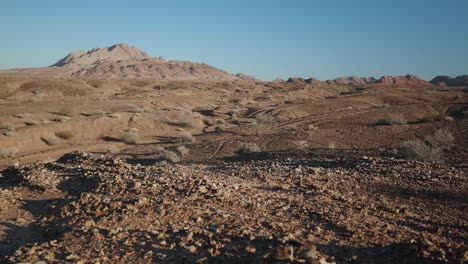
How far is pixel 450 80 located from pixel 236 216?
12934cm

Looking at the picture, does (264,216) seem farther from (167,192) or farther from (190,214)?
(167,192)

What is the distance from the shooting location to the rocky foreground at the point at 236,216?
5.16 meters

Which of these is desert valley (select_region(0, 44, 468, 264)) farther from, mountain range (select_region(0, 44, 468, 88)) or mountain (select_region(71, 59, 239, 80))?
mountain (select_region(71, 59, 239, 80))

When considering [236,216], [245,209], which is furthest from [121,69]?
[236,216]

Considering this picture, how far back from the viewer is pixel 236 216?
6.39m

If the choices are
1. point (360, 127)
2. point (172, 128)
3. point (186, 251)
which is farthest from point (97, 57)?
point (186, 251)

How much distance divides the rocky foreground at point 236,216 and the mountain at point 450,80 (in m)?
110

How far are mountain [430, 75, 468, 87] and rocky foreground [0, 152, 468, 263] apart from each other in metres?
110

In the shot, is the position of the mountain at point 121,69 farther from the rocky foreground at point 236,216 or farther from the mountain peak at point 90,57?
the rocky foreground at point 236,216

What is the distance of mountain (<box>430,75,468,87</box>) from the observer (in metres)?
106

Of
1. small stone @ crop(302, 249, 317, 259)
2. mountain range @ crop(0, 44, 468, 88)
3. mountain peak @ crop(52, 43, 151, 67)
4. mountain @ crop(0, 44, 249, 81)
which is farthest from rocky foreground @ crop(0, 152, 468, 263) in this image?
mountain peak @ crop(52, 43, 151, 67)

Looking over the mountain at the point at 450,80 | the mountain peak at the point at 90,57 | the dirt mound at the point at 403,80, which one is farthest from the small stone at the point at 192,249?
the mountain peak at the point at 90,57

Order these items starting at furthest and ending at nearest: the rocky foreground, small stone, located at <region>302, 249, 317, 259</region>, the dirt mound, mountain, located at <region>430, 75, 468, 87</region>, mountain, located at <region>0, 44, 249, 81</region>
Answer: mountain, located at <region>0, 44, 249, 81</region>
mountain, located at <region>430, 75, 468, 87</region>
the dirt mound
the rocky foreground
small stone, located at <region>302, 249, 317, 259</region>

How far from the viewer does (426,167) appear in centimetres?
1105
